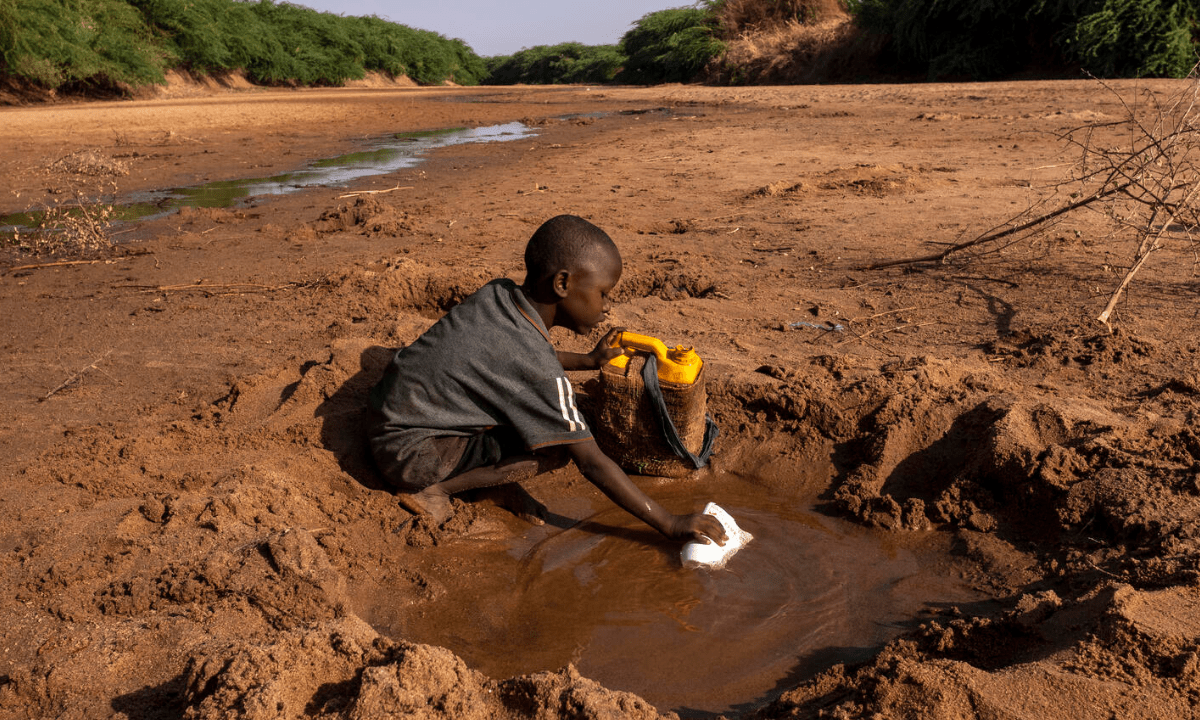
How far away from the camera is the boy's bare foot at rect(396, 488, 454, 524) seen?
9.24ft

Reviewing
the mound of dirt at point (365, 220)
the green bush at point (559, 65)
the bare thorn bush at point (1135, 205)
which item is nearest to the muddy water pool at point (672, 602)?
the bare thorn bush at point (1135, 205)

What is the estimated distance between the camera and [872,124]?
1184 cm

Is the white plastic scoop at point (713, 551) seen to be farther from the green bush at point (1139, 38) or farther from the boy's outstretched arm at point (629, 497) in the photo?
the green bush at point (1139, 38)

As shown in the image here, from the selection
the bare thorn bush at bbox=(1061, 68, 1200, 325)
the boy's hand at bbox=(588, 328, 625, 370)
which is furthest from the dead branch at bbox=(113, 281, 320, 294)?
the bare thorn bush at bbox=(1061, 68, 1200, 325)

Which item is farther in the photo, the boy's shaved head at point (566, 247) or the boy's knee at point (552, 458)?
the boy's knee at point (552, 458)

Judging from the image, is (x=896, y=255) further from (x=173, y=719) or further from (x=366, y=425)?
(x=173, y=719)

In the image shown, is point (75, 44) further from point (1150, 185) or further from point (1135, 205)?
point (1135, 205)

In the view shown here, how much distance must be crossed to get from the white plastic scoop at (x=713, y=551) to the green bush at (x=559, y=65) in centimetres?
3819

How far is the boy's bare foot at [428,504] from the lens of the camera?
282 centimetres

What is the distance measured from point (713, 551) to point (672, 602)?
0.69 ft

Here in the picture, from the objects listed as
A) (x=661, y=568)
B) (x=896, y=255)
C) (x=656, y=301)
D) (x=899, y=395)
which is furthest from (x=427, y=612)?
(x=896, y=255)

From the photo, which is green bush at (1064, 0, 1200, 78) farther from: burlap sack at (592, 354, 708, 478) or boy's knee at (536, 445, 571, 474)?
boy's knee at (536, 445, 571, 474)

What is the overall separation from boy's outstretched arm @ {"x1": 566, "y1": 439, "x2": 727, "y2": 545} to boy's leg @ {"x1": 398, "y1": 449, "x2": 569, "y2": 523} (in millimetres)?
306

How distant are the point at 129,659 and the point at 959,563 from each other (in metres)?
2.32
